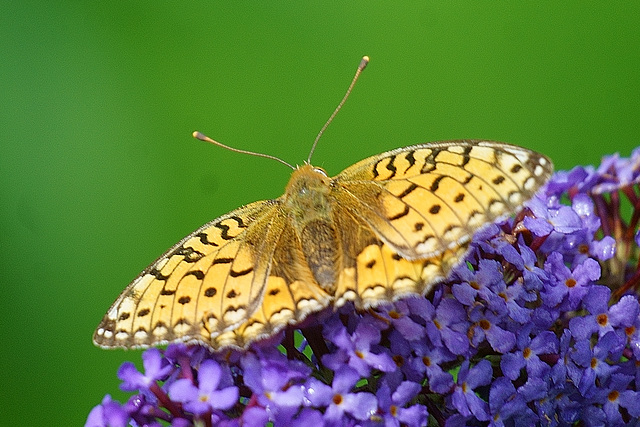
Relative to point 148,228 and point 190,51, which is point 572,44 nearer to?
point 190,51

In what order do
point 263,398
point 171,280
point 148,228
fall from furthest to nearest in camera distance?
point 148,228, point 171,280, point 263,398

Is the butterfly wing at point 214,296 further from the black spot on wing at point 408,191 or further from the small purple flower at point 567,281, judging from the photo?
the small purple flower at point 567,281

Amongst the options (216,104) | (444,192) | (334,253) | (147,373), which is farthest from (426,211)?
(216,104)

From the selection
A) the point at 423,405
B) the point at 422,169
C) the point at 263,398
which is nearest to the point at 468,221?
the point at 422,169

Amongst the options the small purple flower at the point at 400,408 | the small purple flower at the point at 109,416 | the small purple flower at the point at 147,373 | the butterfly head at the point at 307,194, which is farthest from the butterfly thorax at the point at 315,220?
the small purple flower at the point at 109,416

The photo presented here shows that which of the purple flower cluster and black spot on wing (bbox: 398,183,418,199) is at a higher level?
black spot on wing (bbox: 398,183,418,199)

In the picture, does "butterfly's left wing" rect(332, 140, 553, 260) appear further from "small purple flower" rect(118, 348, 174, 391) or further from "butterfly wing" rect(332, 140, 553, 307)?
"small purple flower" rect(118, 348, 174, 391)

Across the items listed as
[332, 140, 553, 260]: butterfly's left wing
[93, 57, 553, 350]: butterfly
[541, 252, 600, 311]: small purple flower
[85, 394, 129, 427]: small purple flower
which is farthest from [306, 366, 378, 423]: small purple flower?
[541, 252, 600, 311]: small purple flower
